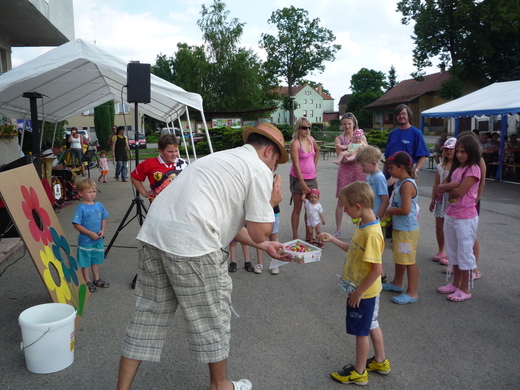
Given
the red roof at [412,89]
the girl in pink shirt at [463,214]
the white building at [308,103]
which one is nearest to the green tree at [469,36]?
the red roof at [412,89]

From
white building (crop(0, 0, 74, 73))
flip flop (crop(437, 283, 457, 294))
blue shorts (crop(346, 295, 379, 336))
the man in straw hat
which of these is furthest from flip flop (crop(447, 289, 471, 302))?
white building (crop(0, 0, 74, 73))

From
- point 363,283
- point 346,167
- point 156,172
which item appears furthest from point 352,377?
point 346,167

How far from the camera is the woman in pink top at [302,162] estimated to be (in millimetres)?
5980

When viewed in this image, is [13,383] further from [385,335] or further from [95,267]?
[385,335]

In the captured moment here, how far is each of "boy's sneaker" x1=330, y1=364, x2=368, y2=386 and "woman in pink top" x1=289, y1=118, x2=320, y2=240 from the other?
3358 millimetres

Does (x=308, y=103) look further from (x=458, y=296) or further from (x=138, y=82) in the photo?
(x=458, y=296)

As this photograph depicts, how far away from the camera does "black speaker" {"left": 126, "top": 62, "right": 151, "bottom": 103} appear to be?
546cm

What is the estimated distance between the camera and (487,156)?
14602 millimetres

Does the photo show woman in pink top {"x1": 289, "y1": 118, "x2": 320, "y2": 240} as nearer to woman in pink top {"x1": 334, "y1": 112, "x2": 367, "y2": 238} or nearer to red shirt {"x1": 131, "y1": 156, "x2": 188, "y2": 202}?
woman in pink top {"x1": 334, "y1": 112, "x2": 367, "y2": 238}

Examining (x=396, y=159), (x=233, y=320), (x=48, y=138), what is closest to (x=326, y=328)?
(x=233, y=320)

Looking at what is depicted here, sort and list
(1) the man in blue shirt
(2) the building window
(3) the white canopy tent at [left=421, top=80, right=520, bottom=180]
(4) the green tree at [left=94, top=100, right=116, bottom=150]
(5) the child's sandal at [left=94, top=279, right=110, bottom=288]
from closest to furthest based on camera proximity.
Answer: (5) the child's sandal at [left=94, top=279, right=110, bottom=288] → (1) the man in blue shirt → (3) the white canopy tent at [left=421, top=80, right=520, bottom=180] → (4) the green tree at [left=94, top=100, right=116, bottom=150] → (2) the building window

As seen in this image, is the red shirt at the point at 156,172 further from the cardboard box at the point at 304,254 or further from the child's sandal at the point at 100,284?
the cardboard box at the point at 304,254

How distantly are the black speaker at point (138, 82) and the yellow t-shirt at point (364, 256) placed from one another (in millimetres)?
3764

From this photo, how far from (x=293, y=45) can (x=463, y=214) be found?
188 feet
